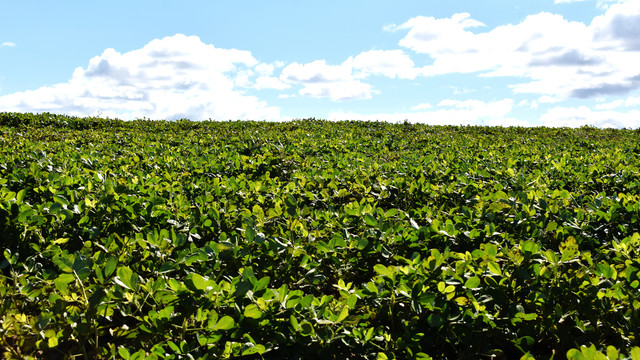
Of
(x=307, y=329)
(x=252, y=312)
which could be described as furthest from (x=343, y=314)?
(x=252, y=312)

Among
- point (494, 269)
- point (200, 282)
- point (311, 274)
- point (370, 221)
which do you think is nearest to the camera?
point (200, 282)

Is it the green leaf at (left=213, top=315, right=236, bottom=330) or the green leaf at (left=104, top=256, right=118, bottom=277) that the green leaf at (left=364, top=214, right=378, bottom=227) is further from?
the green leaf at (left=104, top=256, right=118, bottom=277)

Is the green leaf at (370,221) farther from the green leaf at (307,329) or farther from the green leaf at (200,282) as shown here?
the green leaf at (200,282)

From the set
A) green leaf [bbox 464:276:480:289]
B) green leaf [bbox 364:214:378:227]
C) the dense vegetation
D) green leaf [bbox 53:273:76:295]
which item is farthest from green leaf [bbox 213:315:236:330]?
green leaf [bbox 364:214:378:227]

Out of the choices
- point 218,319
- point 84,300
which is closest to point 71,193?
point 84,300

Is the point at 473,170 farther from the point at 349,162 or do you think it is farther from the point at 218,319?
the point at 218,319

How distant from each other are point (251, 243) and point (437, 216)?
1753 mm

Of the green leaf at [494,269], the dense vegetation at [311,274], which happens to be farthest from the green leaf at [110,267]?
the green leaf at [494,269]

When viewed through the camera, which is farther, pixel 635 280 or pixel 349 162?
pixel 349 162

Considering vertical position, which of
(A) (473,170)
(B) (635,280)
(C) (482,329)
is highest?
(A) (473,170)

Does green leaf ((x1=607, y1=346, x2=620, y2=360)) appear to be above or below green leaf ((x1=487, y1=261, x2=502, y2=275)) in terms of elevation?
below

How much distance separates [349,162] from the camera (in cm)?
721

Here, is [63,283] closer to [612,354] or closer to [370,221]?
[370,221]

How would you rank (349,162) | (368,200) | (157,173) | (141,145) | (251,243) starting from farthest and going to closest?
(141,145) < (349,162) < (157,173) < (368,200) < (251,243)
